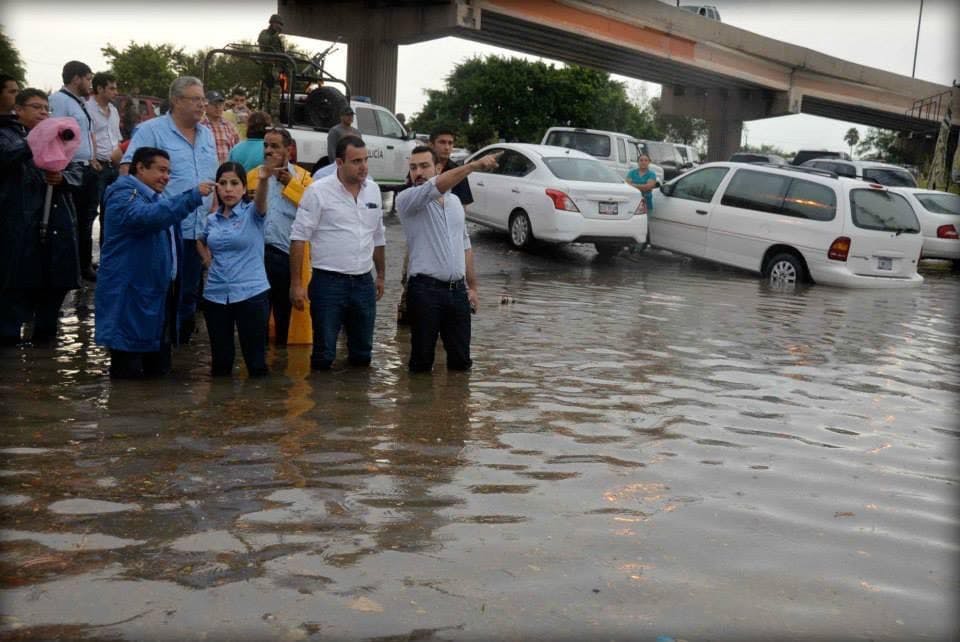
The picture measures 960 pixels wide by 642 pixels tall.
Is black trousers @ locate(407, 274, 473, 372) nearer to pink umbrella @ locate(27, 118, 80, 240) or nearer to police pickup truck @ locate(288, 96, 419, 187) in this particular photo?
pink umbrella @ locate(27, 118, 80, 240)

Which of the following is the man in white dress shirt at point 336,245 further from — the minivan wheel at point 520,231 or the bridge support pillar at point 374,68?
the bridge support pillar at point 374,68

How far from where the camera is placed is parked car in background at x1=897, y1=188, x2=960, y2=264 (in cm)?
1978

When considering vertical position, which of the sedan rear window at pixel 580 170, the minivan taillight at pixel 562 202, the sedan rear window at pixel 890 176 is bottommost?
the minivan taillight at pixel 562 202

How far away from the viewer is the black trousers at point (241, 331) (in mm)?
7543

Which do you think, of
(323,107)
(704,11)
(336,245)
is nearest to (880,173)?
(323,107)

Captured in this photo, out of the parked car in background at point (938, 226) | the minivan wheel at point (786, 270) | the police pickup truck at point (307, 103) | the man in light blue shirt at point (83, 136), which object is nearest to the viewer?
the man in light blue shirt at point (83, 136)

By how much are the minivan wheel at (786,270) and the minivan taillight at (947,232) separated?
18.0 ft

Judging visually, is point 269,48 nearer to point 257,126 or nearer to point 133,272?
A: point 257,126

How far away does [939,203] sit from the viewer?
→ 2069 cm

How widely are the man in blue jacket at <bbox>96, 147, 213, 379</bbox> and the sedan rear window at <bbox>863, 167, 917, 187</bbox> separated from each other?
21447mm

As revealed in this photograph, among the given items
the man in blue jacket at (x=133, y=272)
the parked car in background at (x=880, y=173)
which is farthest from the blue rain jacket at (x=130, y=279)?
the parked car in background at (x=880, y=173)

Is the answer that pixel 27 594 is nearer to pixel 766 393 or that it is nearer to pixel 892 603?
pixel 892 603

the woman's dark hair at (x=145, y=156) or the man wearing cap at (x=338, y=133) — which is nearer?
the woman's dark hair at (x=145, y=156)

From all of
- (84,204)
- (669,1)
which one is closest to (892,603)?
(84,204)
